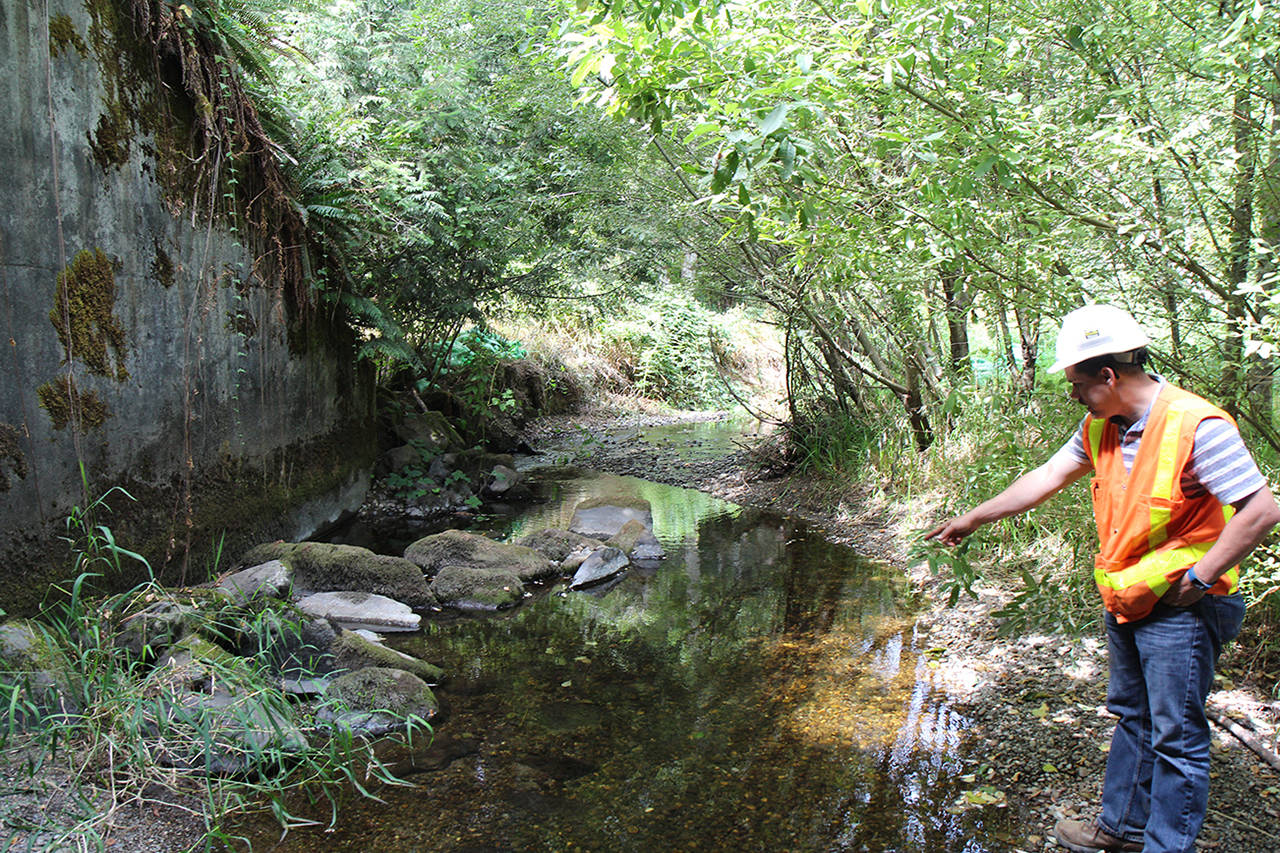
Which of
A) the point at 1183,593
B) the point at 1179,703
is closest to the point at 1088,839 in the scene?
the point at 1179,703

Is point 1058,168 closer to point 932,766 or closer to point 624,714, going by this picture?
point 932,766

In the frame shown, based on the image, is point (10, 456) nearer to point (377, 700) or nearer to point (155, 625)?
point (155, 625)

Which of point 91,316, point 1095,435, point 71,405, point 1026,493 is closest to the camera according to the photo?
point 1095,435

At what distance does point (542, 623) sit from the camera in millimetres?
5652

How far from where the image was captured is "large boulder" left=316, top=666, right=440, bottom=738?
398cm

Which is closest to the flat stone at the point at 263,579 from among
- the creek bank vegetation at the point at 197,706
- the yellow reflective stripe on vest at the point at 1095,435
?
the creek bank vegetation at the point at 197,706

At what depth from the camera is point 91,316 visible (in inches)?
197

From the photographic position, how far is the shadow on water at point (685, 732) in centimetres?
319

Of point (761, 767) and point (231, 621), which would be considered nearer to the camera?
point (761, 767)

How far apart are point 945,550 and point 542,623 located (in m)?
2.95

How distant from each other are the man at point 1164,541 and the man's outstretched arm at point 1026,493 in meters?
0.20

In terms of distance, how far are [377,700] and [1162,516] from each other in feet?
11.0

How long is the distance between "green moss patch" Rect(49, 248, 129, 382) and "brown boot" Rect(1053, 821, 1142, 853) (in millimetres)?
5236

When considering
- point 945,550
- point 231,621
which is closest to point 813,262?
point 945,550
